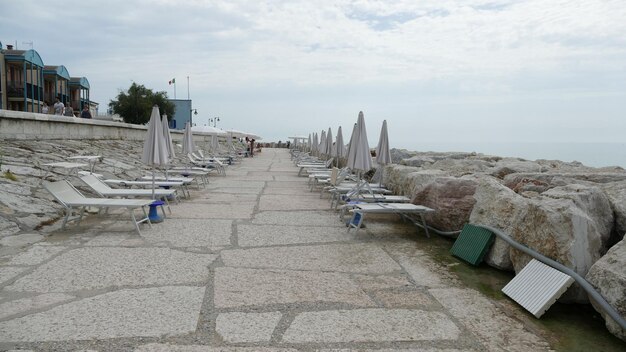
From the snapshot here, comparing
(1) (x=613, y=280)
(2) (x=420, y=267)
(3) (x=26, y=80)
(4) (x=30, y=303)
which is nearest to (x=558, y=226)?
(1) (x=613, y=280)

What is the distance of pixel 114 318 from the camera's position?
3074mm

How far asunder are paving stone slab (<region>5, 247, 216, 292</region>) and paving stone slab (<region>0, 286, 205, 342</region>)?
0.30 metres

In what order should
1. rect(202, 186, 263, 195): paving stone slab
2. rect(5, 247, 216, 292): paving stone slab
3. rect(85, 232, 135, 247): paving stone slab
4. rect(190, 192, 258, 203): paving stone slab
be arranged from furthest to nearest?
1. rect(202, 186, 263, 195): paving stone slab
2. rect(190, 192, 258, 203): paving stone slab
3. rect(85, 232, 135, 247): paving stone slab
4. rect(5, 247, 216, 292): paving stone slab

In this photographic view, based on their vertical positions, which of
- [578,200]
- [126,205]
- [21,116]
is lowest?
[126,205]

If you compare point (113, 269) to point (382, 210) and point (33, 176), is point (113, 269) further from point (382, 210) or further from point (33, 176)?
point (33, 176)

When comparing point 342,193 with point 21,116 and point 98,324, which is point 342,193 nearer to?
point 98,324

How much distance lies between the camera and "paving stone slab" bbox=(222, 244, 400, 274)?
442cm

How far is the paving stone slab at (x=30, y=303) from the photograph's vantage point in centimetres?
315

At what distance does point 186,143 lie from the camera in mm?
11648

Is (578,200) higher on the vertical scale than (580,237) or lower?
higher

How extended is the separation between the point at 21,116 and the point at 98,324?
8267 millimetres

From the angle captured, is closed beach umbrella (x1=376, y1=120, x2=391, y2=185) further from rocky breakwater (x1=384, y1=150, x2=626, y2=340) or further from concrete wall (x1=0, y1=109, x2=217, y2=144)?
concrete wall (x1=0, y1=109, x2=217, y2=144)

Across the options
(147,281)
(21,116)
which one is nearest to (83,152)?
(21,116)

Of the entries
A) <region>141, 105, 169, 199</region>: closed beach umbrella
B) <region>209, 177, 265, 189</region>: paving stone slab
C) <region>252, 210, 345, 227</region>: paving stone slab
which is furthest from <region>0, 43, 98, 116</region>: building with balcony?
<region>252, 210, 345, 227</region>: paving stone slab
